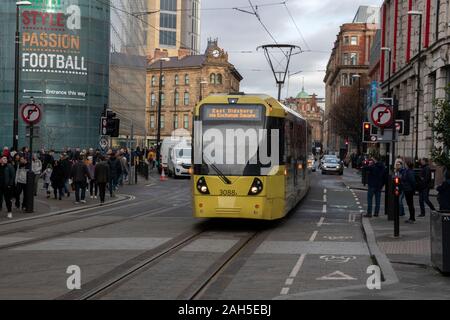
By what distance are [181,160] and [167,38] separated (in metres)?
80.8

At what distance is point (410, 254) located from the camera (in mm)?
13250

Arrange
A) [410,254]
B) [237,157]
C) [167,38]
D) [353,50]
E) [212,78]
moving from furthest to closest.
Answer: [353,50] → [167,38] → [212,78] → [237,157] → [410,254]

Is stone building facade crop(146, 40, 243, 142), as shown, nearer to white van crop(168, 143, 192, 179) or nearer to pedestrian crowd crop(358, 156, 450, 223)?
white van crop(168, 143, 192, 179)

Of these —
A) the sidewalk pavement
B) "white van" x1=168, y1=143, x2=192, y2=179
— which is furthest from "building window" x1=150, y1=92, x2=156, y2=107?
the sidewalk pavement

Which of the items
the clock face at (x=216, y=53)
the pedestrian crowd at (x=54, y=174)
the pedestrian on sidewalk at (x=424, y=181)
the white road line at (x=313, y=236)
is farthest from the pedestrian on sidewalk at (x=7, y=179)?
the clock face at (x=216, y=53)

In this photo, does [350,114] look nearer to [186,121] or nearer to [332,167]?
[332,167]

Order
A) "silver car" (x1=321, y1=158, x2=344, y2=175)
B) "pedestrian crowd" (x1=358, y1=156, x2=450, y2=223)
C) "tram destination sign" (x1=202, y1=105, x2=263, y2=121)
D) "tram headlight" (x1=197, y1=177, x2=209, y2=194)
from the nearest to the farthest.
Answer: "tram headlight" (x1=197, y1=177, x2=209, y2=194) < "tram destination sign" (x1=202, y1=105, x2=263, y2=121) < "pedestrian crowd" (x1=358, y1=156, x2=450, y2=223) < "silver car" (x1=321, y1=158, x2=344, y2=175)

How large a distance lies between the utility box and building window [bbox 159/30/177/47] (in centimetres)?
11371

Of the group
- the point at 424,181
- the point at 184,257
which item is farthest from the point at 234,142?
the point at 424,181

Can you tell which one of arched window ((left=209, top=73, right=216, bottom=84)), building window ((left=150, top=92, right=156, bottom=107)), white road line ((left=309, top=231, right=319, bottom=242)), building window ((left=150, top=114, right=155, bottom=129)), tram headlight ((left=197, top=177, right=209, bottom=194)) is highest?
arched window ((left=209, top=73, right=216, bottom=84))

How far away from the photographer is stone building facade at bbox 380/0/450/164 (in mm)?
40250

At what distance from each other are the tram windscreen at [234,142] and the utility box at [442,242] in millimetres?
6001

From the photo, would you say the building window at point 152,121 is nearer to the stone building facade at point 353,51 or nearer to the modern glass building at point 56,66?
the stone building facade at point 353,51
